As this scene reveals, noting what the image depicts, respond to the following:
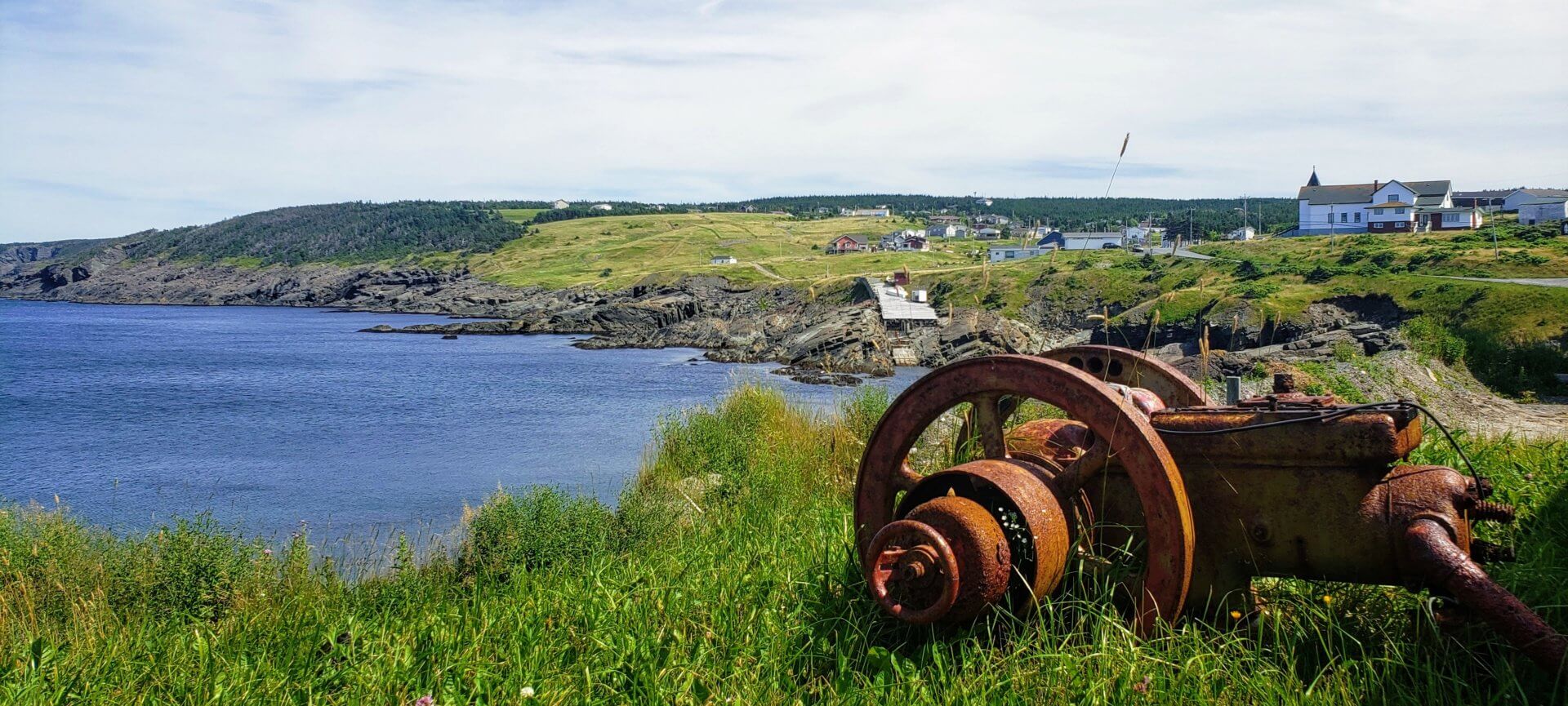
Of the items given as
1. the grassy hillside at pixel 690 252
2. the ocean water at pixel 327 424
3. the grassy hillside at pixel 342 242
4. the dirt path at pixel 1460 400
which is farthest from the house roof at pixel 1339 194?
the grassy hillside at pixel 342 242

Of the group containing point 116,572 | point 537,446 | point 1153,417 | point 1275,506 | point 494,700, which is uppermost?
point 1153,417

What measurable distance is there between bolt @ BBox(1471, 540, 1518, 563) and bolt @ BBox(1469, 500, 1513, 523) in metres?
0.22

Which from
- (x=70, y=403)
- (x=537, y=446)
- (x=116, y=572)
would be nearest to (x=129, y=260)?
(x=70, y=403)

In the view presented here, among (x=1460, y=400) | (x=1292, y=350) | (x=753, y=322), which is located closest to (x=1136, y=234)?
(x=753, y=322)

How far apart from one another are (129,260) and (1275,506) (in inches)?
8838

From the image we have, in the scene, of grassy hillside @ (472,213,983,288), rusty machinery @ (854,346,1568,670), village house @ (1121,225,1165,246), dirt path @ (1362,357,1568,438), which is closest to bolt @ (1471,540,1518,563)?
rusty machinery @ (854,346,1568,670)

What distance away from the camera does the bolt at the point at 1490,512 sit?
414 centimetres

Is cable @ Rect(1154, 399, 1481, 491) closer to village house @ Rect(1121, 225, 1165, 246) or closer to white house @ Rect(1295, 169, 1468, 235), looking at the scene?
village house @ Rect(1121, 225, 1165, 246)

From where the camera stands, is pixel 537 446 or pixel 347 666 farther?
pixel 537 446

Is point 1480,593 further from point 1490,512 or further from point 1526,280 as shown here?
point 1526,280

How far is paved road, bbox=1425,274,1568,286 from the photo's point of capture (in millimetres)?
43594

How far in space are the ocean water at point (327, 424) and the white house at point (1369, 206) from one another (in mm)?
68110

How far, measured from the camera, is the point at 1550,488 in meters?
6.11

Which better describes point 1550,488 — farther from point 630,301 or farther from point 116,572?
point 630,301
